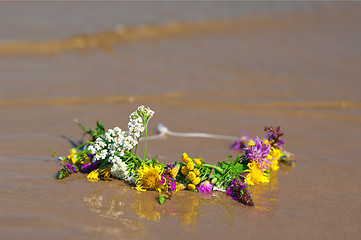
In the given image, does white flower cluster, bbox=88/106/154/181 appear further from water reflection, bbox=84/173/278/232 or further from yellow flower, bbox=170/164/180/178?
yellow flower, bbox=170/164/180/178

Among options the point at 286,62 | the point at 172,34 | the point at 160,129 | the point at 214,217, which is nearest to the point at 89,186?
the point at 214,217

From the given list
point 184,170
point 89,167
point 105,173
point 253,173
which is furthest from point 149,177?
point 253,173

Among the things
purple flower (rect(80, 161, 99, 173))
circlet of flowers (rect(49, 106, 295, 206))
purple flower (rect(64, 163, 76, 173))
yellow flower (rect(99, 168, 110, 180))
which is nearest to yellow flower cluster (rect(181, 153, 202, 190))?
circlet of flowers (rect(49, 106, 295, 206))

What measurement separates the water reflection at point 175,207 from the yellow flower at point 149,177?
2.4 inches

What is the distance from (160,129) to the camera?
4.50m

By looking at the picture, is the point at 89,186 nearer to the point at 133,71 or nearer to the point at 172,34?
the point at 133,71

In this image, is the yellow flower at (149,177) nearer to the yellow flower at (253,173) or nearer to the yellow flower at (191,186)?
the yellow flower at (191,186)

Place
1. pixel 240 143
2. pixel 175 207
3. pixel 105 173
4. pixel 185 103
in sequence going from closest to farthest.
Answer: pixel 175 207, pixel 105 173, pixel 240 143, pixel 185 103

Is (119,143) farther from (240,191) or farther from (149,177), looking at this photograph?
(240,191)

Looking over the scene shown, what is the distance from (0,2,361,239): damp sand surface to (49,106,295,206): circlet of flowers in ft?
0.25

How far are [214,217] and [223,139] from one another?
1697 mm

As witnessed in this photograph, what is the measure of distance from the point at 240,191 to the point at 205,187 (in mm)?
241

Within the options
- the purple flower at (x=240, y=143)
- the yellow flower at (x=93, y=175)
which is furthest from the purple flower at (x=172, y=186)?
the purple flower at (x=240, y=143)

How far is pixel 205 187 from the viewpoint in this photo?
3.14m
